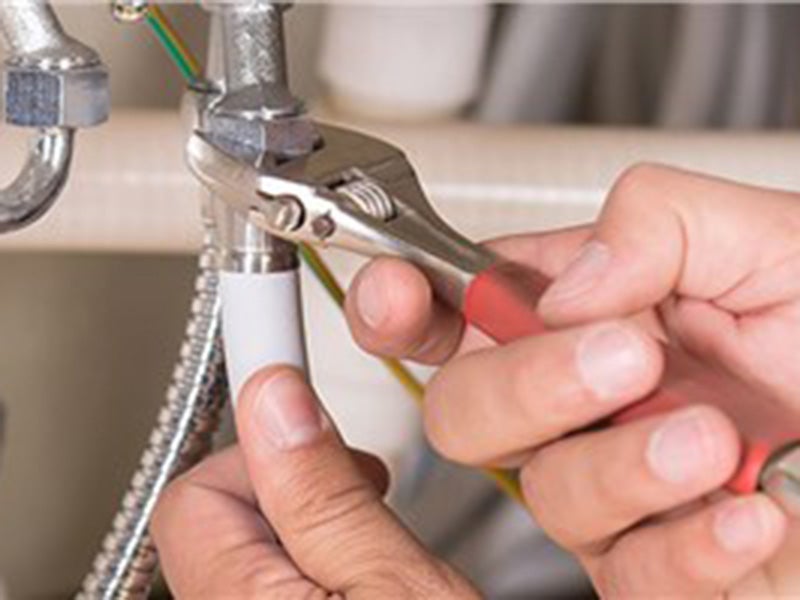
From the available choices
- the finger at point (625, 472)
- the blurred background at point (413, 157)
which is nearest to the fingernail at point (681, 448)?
Result: the finger at point (625, 472)

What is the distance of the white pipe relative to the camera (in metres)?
0.42

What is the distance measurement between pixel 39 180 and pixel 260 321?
58 mm

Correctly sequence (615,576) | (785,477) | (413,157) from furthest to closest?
(413,157)
(615,576)
(785,477)

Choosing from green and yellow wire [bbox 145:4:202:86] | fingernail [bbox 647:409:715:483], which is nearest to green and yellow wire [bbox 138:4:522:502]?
green and yellow wire [bbox 145:4:202:86]

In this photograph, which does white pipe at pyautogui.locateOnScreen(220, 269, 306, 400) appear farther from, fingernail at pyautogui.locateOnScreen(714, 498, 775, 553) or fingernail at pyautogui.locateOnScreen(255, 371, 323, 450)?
fingernail at pyautogui.locateOnScreen(714, 498, 775, 553)

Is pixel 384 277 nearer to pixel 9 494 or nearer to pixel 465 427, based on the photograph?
pixel 465 427

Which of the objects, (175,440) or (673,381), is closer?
(673,381)

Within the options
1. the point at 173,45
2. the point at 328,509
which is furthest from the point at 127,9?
the point at 328,509

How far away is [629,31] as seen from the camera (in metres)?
0.90

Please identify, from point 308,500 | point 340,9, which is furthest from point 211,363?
point 340,9

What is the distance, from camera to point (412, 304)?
0.42 m

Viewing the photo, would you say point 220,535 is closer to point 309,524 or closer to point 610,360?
point 309,524

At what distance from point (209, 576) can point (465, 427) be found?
88mm

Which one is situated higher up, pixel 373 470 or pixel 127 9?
pixel 127 9
